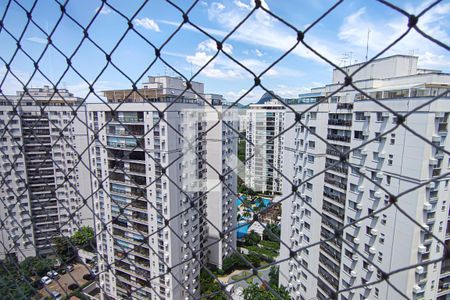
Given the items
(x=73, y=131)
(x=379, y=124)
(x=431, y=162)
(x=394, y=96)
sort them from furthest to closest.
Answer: (x=73, y=131) → (x=379, y=124) → (x=394, y=96) → (x=431, y=162)

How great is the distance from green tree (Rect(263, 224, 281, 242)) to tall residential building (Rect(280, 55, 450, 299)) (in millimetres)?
694

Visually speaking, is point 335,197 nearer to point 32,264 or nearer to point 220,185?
point 220,185

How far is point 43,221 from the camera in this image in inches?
244

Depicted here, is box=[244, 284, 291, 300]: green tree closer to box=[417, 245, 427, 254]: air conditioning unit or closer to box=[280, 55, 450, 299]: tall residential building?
box=[280, 55, 450, 299]: tall residential building

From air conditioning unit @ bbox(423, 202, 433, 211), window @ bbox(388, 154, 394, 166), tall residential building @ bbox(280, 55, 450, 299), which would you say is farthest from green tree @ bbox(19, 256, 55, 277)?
air conditioning unit @ bbox(423, 202, 433, 211)

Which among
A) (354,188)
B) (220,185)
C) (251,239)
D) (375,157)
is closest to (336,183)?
(354,188)

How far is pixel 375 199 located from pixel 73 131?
19.2 ft

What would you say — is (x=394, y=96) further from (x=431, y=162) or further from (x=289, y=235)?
(x=289, y=235)

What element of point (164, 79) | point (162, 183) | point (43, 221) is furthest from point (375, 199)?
point (43, 221)

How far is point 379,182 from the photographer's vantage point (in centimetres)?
262

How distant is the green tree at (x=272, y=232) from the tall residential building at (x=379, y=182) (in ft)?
2.28

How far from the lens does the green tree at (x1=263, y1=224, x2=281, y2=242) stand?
25.5 inches

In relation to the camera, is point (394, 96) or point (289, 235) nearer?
point (394, 96)

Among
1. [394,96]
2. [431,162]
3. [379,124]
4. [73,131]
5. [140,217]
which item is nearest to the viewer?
[431,162]
